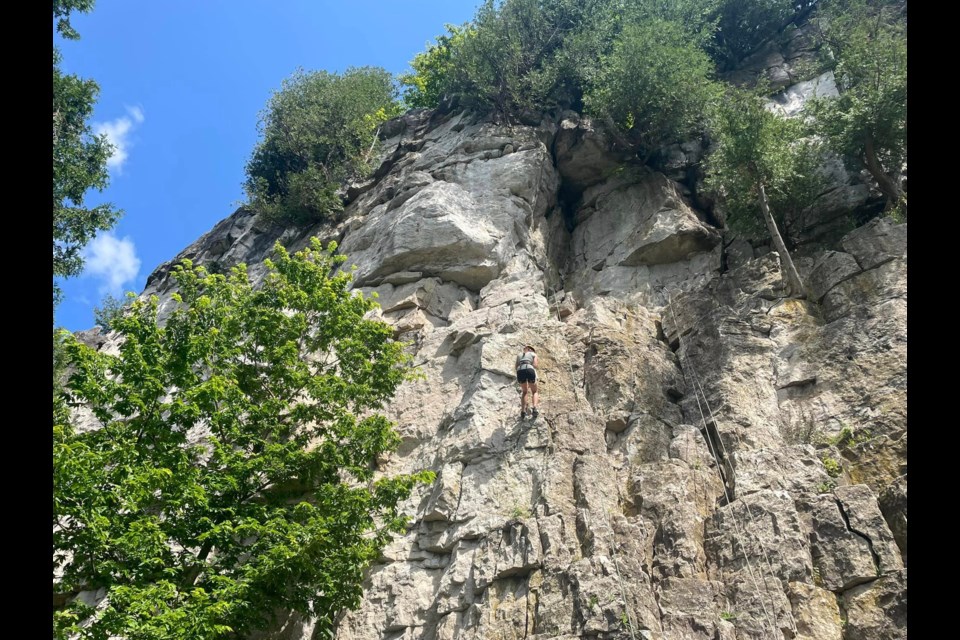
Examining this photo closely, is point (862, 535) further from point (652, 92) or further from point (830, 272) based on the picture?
point (652, 92)

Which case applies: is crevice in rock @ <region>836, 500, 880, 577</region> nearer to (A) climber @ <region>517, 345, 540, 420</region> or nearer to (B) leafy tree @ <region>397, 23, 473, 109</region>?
(A) climber @ <region>517, 345, 540, 420</region>

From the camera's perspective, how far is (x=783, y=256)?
64.1 ft

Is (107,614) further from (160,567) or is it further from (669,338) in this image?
(669,338)

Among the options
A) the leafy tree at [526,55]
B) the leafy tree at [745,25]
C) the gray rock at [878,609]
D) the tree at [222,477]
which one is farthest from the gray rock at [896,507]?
the leafy tree at [745,25]

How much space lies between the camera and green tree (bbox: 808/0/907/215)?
68.0 feet

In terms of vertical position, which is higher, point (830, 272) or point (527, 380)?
point (830, 272)

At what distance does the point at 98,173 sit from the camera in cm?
2098

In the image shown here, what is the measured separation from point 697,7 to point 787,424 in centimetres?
2258

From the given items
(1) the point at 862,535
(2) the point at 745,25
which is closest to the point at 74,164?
(1) the point at 862,535

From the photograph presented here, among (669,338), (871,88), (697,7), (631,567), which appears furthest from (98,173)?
(697,7)

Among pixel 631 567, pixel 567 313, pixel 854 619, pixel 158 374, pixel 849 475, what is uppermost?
pixel 567 313

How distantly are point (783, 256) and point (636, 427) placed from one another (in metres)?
6.68

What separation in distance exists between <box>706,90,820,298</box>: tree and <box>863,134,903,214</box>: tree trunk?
4.72ft

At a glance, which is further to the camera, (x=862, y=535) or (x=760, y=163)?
(x=760, y=163)
